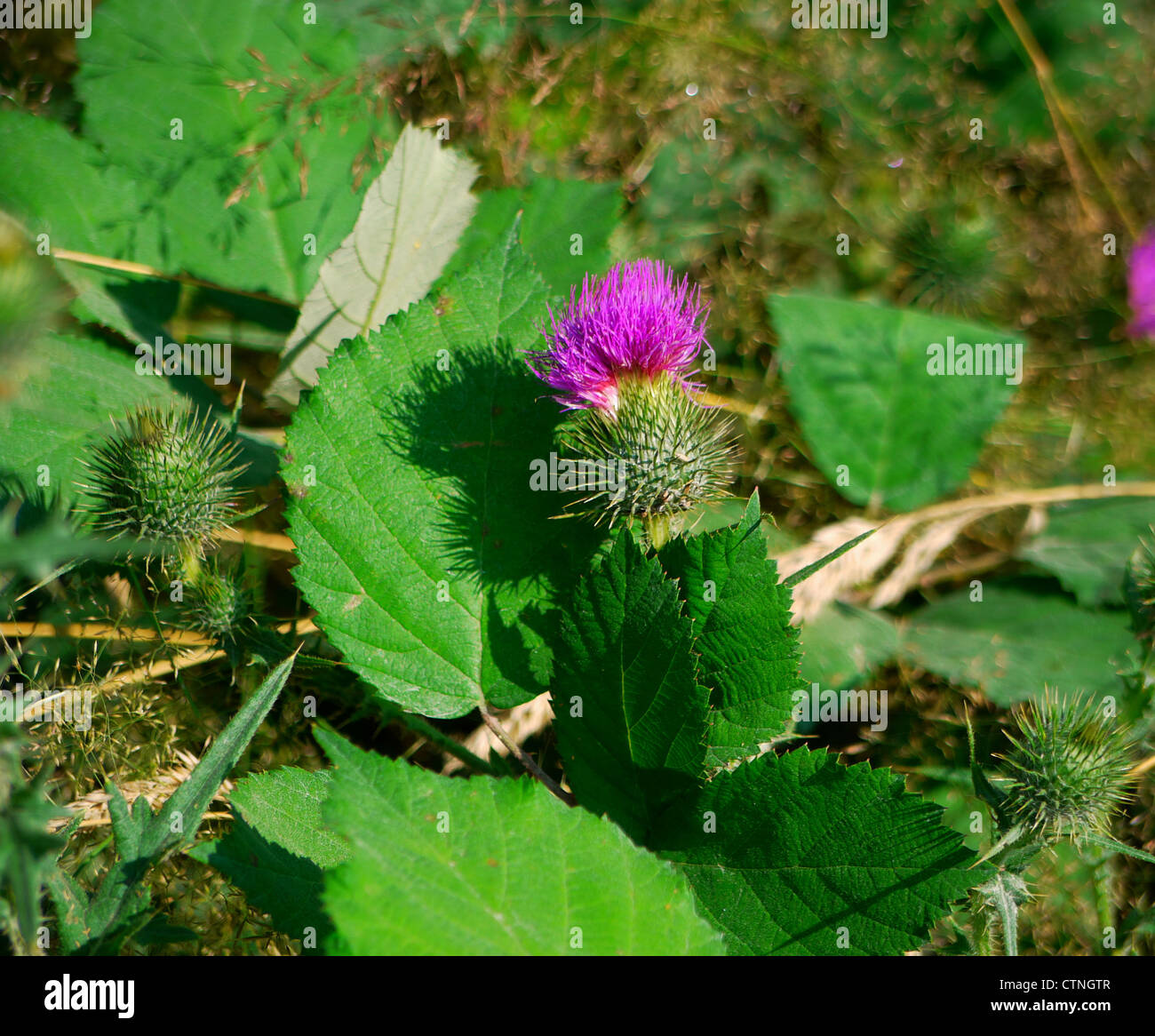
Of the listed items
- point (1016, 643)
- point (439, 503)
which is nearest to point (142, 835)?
point (439, 503)

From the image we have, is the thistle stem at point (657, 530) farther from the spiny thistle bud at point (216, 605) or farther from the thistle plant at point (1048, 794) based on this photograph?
the spiny thistle bud at point (216, 605)

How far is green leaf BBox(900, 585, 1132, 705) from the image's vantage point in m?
3.46

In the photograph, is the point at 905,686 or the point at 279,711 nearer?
the point at 279,711

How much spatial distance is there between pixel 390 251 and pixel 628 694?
182 centimetres

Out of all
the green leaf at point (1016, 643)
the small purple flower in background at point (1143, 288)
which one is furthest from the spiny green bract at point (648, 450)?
the small purple flower in background at point (1143, 288)

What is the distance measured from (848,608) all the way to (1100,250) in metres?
2.92

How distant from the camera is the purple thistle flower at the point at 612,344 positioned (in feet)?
8.46

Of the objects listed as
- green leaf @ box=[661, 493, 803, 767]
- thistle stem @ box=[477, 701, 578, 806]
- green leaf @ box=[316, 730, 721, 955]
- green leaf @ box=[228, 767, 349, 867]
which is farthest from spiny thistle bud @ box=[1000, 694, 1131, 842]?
green leaf @ box=[228, 767, 349, 867]

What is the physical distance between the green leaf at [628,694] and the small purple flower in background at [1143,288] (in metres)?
3.56
